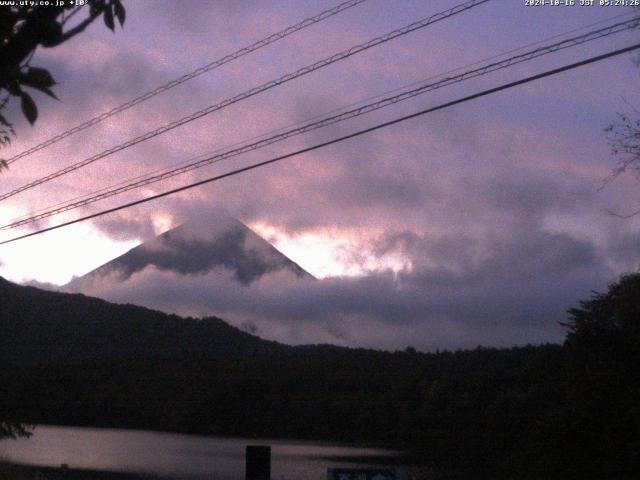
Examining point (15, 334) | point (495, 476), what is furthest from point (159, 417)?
point (495, 476)

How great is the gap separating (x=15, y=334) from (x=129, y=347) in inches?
513

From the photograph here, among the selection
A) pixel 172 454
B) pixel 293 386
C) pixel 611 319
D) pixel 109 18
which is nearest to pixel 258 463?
pixel 109 18

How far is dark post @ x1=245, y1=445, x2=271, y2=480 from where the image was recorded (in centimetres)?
954

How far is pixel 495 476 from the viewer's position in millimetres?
27328

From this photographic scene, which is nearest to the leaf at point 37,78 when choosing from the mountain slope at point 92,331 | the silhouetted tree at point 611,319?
the silhouetted tree at point 611,319

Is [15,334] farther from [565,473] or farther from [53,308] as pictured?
[565,473]

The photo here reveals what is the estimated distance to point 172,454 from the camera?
36.6m

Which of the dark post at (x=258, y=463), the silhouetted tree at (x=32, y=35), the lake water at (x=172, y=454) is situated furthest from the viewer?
the lake water at (x=172, y=454)

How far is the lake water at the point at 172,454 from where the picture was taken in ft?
94.7

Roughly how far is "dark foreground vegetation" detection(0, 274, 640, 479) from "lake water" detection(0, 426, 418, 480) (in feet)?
9.31

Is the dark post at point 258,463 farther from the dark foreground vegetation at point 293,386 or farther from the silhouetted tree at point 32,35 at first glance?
the dark foreground vegetation at point 293,386

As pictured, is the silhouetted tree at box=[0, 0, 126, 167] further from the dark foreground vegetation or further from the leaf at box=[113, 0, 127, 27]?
the dark foreground vegetation

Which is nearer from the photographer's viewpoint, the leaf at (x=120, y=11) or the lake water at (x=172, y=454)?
the leaf at (x=120, y=11)

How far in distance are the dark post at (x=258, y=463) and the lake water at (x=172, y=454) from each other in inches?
646
